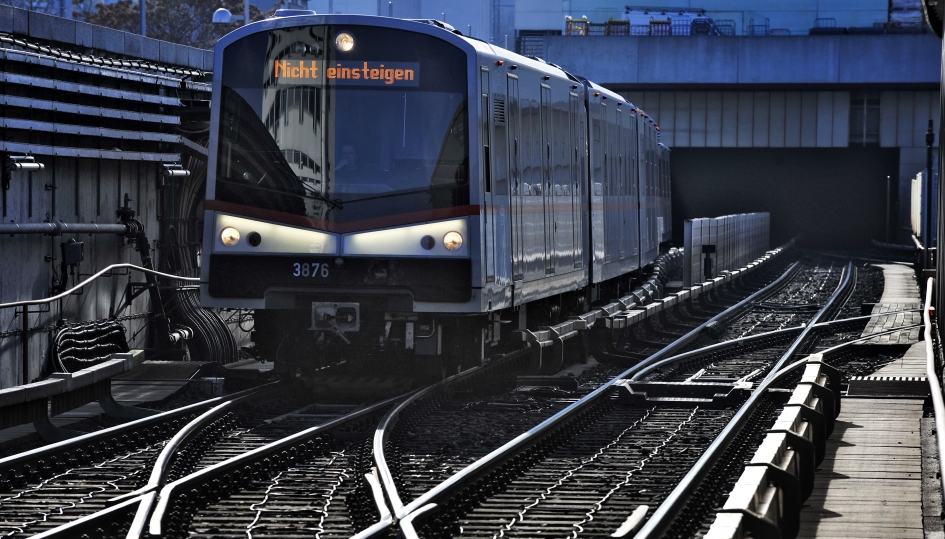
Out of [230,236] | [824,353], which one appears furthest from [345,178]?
[824,353]

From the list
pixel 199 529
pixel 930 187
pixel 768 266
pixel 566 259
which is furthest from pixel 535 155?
pixel 768 266

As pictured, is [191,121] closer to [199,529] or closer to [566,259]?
[566,259]

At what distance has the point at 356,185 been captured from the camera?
13.0 m

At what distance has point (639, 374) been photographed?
15055mm

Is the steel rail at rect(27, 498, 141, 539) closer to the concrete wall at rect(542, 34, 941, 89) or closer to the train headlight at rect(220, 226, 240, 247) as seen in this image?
the train headlight at rect(220, 226, 240, 247)

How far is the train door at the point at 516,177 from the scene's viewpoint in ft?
46.6

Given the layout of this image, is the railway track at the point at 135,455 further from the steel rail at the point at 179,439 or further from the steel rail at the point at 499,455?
the steel rail at the point at 499,455

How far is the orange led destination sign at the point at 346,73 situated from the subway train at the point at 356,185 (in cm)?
1

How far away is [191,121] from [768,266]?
29146 mm

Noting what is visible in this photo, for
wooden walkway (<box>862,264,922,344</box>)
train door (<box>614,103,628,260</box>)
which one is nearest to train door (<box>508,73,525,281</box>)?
wooden walkway (<box>862,264,922,344</box>)

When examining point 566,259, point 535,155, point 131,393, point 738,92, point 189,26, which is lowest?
point 131,393

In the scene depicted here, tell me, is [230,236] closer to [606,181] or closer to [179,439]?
[179,439]

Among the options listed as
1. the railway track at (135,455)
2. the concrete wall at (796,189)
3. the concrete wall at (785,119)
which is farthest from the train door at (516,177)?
the concrete wall at (796,189)

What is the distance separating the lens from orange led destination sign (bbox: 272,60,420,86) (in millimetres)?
13008
